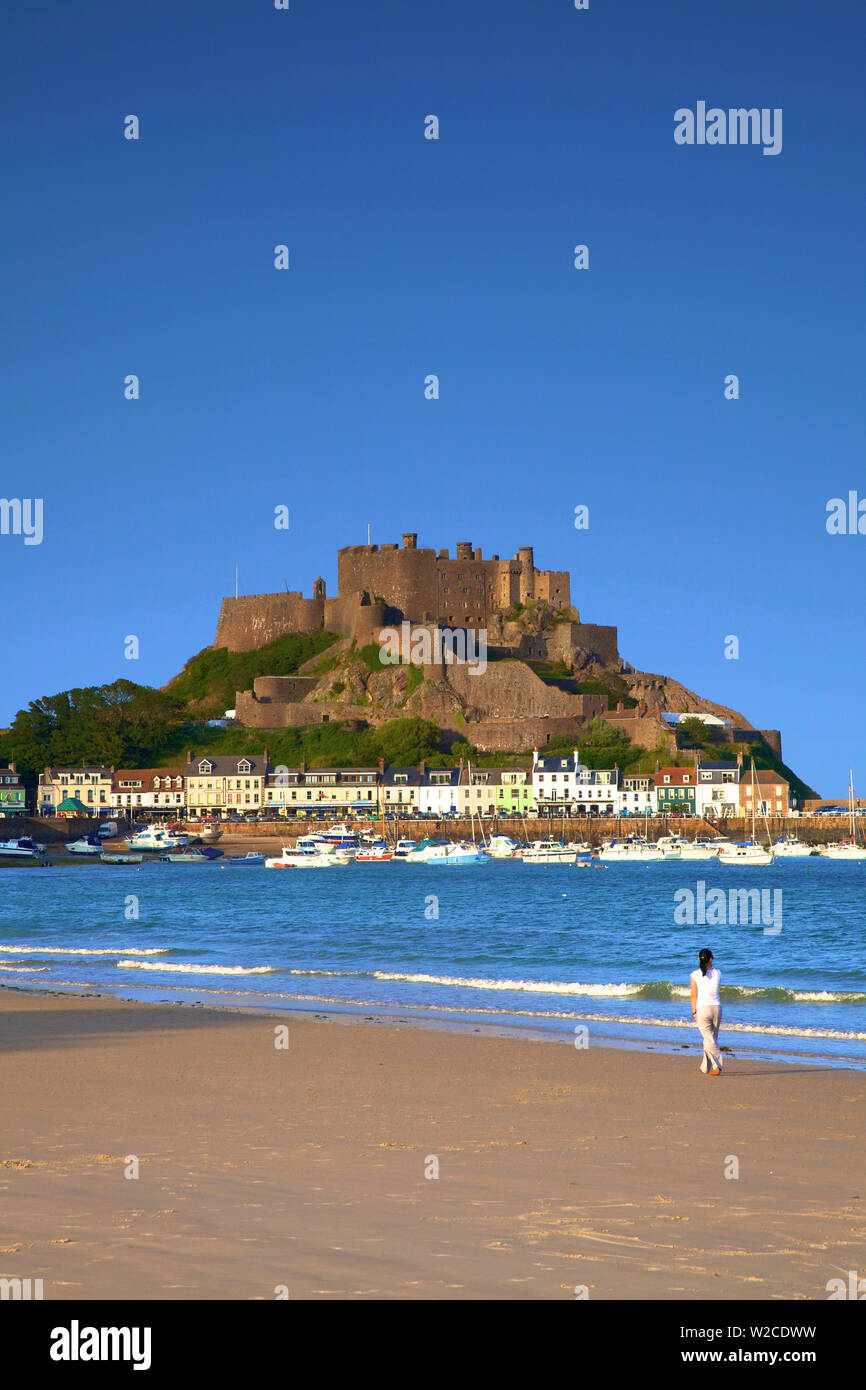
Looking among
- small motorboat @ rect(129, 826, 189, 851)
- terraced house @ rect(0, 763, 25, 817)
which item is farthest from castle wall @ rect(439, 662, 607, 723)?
terraced house @ rect(0, 763, 25, 817)

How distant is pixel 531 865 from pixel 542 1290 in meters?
73.1

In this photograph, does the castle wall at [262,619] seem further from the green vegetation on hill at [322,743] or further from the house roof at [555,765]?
the house roof at [555,765]

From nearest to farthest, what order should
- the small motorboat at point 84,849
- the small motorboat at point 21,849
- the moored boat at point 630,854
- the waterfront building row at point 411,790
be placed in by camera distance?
the small motorboat at point 21,849 < the moored boat at point 630,854 < the small motorboat at point 84,849 < the waterfront building row at point 411,790

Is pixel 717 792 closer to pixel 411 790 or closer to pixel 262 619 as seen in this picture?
pixel 411 790

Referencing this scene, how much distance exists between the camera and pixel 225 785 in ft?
356

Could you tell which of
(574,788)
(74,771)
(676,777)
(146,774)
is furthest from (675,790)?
(74,771)

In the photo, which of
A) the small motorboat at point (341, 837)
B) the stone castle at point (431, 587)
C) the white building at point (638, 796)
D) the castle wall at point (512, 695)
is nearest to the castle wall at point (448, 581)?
the stone castle at point (431, 587)

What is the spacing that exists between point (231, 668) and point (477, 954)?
92141mm

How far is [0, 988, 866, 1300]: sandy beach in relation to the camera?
20.1ft

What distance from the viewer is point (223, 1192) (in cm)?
778

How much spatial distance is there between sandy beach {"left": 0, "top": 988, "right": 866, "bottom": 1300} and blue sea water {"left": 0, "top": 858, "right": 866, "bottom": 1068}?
9.25 feet

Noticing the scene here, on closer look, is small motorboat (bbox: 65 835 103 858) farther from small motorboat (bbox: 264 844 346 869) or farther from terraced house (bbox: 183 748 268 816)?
terraced house (bbox: 183 748 268 816)

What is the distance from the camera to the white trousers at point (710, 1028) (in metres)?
12.4

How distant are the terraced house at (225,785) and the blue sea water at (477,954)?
169 ft
